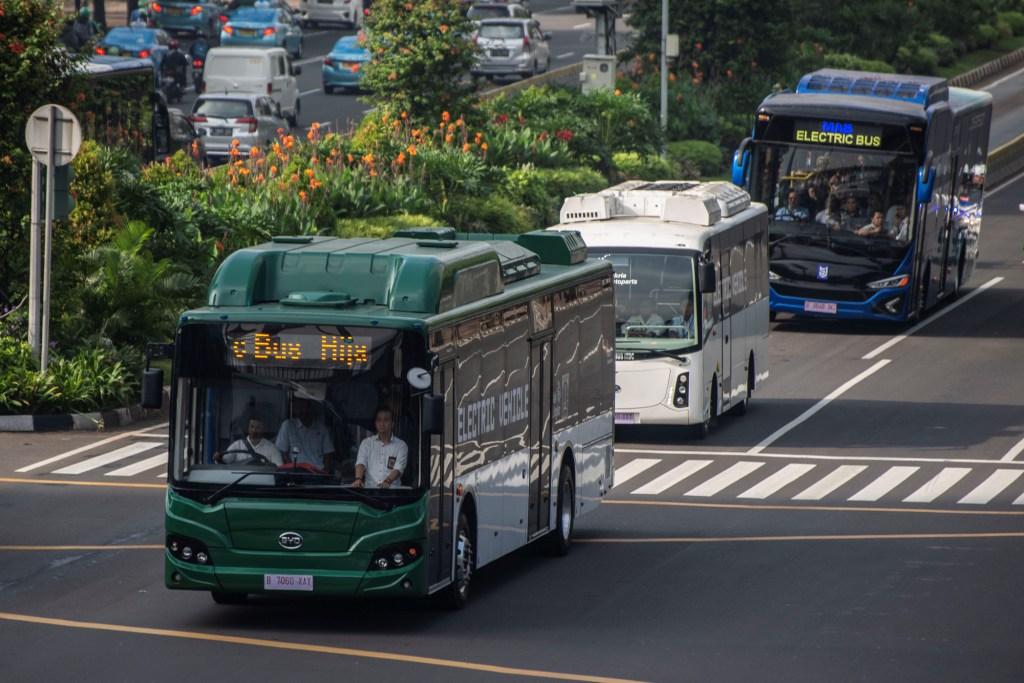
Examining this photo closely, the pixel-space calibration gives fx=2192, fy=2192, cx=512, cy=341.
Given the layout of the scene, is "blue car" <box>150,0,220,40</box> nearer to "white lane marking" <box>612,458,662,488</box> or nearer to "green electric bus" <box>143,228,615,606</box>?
"white lane marking" <box>612,458,662,488</box>

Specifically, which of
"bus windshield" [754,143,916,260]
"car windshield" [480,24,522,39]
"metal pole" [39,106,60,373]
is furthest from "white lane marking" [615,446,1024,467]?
"car windshield" [480,24,522,39]

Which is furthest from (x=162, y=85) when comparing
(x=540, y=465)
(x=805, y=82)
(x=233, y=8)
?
(x=540, y=465)

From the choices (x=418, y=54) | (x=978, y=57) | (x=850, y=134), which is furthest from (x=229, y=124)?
(x=978, y=57)

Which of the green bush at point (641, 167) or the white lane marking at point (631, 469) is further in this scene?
the green bush at point (641, 167)

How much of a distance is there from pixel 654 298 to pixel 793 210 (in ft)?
31.8

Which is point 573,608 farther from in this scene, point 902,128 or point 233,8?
point 233,8

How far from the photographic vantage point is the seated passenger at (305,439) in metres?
14.7

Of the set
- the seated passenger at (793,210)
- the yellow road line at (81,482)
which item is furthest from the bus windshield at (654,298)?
the seated passenger at (793,210)

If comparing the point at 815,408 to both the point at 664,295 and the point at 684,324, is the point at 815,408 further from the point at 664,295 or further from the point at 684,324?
Result: the point at 664,295

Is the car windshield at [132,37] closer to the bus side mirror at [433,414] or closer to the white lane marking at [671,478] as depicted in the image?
the white lane marking at [671,478]

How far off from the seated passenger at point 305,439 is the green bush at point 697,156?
3487 centimetres

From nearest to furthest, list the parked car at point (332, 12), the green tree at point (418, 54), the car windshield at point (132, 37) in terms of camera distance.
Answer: the green tree at point (418, 54) → the car windshield at point (132, 37) → the parked car at point (332, 12)

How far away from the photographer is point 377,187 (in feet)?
115

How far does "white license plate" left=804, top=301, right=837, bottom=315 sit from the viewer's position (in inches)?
1403
